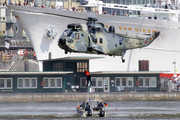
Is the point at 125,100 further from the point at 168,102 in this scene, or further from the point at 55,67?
the point at 55,67

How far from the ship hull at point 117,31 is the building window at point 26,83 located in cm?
421

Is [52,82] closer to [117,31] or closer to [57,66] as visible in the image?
[57,66]

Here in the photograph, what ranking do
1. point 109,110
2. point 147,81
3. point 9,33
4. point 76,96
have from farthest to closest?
point 9,33 < point 147,81 < point 76,96 < point 109,110

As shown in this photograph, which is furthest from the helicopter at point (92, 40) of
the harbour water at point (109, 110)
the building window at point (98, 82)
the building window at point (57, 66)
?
the building window at point (98, 82)

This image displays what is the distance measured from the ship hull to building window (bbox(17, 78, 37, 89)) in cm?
421

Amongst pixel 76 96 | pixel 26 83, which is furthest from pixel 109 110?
pixel 26 83

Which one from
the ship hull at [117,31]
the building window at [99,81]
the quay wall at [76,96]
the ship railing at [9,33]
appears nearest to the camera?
the quay wall at [76,96]

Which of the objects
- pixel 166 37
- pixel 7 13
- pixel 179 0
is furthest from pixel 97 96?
pixel 7 13

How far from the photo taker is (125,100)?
80.1 meters

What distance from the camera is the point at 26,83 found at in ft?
281

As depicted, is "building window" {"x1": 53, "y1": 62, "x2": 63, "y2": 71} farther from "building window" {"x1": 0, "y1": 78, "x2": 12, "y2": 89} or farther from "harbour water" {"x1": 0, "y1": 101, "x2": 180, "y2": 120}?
"harbour water" {"x1": 0, "y1": 101, "x2": 180, "y2": 120}

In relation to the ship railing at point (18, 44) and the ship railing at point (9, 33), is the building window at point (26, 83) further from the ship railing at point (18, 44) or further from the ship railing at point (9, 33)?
the ship railing at point (9, 33)

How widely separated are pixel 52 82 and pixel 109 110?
14959 millimetres

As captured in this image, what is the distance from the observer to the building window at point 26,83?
85.2m
